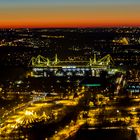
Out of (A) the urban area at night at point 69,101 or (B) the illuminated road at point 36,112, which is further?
(B) the illuminated road at point 36,112

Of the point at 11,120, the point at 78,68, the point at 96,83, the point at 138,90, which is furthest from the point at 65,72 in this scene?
the point at 11,120

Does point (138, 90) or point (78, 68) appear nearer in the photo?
point (138, 90)

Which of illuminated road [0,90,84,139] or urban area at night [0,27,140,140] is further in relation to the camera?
illuminated road [0,90,84,139]

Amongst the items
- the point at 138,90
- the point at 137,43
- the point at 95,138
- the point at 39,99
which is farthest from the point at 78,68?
the point at 137,43

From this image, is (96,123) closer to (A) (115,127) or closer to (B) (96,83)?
(A) (115,127)

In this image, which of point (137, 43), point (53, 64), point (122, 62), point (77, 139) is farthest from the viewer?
point (137, 43)

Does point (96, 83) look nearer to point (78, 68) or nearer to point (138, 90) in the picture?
point (138, 90)

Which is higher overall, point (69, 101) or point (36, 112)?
point (36, 112)

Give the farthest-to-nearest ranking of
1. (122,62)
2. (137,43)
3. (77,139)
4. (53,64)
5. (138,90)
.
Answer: (137,43) < (122,62) < (53,64) < (138,90) < (77,139)

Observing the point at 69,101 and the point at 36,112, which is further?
the point at 69,101
